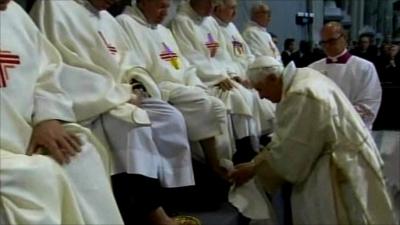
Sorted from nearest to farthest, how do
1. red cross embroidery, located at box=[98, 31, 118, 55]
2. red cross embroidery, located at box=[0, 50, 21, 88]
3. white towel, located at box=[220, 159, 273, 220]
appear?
red cross embroidery, located at box=[0, 50, 21, 88] < white towel, located at box=[220, 159, 273, 220] < red cross embroidery, located at box=[98, 31, 118, 55]

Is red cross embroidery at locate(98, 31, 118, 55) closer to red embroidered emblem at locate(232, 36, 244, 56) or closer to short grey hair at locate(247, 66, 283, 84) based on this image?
short grey hair at locate(247, 66, 283, 84)

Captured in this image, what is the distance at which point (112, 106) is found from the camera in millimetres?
3449

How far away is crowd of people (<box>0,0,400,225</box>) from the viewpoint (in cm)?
268

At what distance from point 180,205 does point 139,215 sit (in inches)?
40.6

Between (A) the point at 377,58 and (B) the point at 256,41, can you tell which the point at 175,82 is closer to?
(B) the point at 256,41

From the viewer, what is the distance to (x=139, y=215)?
139 inches

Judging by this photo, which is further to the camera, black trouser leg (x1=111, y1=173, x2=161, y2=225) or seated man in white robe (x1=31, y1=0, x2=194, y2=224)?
black trouser leg (x1=111, y1=173, x2=161, y2=225)

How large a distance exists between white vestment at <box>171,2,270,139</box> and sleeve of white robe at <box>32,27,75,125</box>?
84.5 inches

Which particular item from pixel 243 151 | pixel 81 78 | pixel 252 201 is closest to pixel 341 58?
pixel 243 151

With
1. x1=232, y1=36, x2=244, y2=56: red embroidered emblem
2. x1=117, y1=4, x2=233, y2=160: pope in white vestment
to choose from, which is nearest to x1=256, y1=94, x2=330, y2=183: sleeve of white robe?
x1=117, y1=4, x2=233, y2=160: pope in white vestment

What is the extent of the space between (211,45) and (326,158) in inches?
91.2

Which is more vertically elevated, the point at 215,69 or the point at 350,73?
the point at 215,69

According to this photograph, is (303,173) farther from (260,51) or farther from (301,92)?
(260,51)

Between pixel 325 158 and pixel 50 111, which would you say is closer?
pixel 50 111
